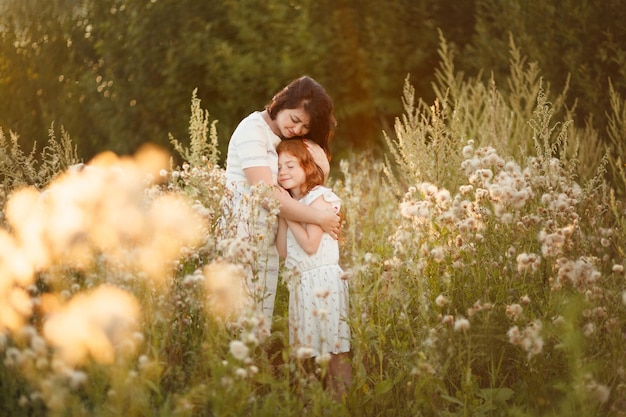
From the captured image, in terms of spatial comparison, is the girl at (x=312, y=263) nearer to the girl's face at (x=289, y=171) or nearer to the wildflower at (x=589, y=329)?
the girl's face at (x=289, y=171)

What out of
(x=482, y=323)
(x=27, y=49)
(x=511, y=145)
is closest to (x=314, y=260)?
(x=482, y=323)

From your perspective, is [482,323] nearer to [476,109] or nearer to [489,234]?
[489,234]

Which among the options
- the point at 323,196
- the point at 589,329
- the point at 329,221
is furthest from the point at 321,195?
the point at 589,329

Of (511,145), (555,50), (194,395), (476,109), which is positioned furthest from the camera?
(555,50)

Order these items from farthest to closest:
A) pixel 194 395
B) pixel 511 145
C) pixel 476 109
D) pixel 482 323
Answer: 1. pixel 476 109
2. pixel 511 145
3. pixel 482 323
4. pixel 194 395

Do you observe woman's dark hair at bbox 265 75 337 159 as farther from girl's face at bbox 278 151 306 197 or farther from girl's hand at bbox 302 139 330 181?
girl's face at bbox 278 151 306 197

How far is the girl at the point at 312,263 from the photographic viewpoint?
131 inches

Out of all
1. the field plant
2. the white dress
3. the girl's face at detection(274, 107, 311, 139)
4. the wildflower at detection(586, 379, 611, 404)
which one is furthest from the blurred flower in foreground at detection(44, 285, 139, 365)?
the wildflower at detection(586, 379, 611, 404)

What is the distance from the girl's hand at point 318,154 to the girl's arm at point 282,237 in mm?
326

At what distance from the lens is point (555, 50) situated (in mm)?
6961

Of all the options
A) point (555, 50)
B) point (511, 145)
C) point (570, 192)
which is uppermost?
point (555, 50)

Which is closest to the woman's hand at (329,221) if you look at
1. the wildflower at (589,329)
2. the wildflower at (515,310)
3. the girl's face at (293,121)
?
the girl's face at (293,121)

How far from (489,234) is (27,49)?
635 cm

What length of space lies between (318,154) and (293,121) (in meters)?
0.19
